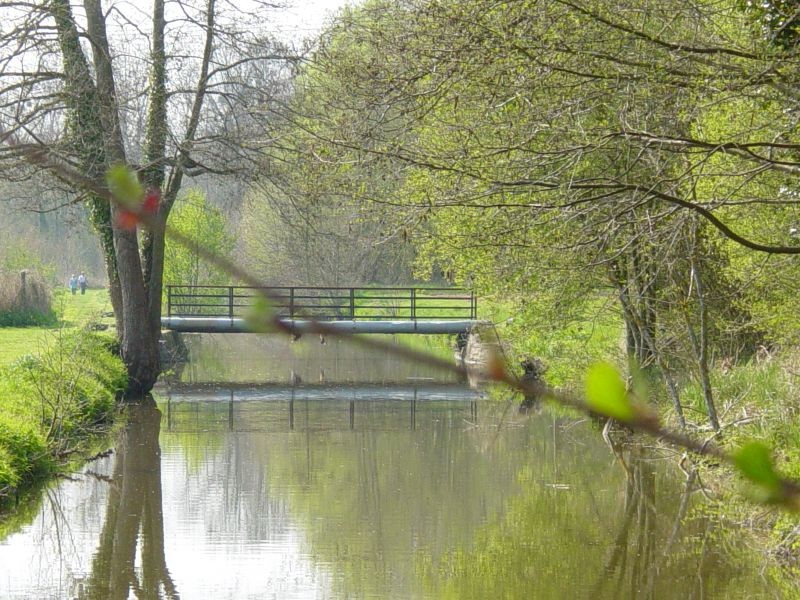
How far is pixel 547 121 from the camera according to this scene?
27.5 feet

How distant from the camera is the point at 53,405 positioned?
13.1 meters

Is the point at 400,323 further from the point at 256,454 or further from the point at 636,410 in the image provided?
the point at 636,410

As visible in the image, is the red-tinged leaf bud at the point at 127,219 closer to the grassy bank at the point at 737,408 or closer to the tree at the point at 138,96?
the grassy bank at the point at 737,408

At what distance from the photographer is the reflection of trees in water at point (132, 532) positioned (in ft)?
29.2

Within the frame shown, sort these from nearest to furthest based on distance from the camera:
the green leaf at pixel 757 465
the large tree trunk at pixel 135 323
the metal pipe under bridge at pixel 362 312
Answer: the green leaf at pixel 757 465, the large tree trunk at pixel 135 323, the metal pipe under bridge at pixel 362 312

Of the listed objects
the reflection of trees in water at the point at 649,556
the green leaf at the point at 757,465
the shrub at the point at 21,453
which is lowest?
the reflection of trees in water at the point at 649,556

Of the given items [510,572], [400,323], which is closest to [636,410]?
[510,572]

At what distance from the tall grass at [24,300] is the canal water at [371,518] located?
1502cm

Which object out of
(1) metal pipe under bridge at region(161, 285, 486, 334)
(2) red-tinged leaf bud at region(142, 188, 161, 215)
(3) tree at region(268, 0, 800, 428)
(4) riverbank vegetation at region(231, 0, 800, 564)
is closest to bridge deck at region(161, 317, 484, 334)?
(1) metal pipe under bridge at region(161, 285, 486, 334)

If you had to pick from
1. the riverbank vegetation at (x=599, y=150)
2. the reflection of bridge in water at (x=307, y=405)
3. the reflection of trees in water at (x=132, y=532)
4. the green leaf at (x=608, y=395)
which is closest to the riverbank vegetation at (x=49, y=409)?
the reflection of trees in water at (x=132, y=532)

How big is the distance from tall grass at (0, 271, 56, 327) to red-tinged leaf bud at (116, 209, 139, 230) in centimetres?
3206

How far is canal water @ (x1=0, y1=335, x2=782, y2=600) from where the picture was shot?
8.94 meters

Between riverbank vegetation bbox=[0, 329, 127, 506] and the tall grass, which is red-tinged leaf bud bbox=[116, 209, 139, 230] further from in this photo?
the tall grass

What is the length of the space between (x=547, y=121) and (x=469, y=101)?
0.69m
